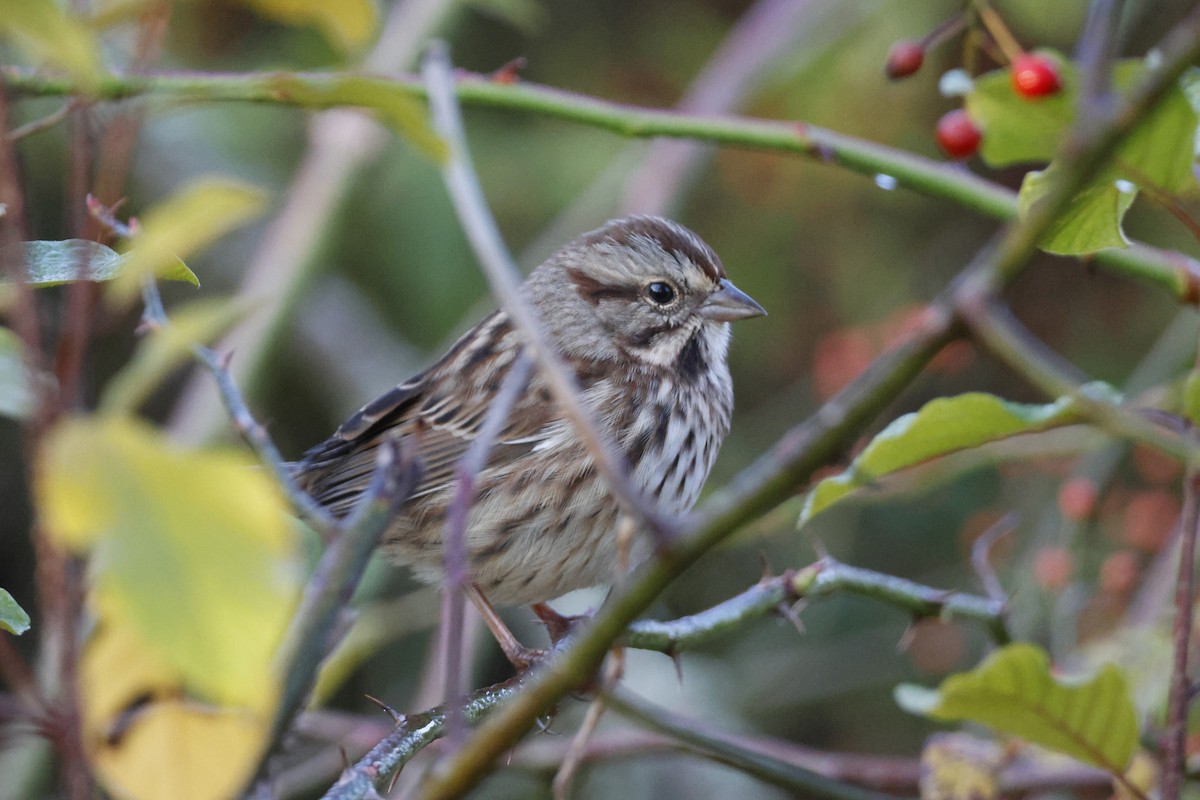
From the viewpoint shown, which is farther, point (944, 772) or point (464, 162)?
point (944, 772)

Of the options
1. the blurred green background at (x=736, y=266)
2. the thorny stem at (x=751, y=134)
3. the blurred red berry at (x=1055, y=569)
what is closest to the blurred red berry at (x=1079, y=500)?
the blurred red berry at (x=1055, y=569)

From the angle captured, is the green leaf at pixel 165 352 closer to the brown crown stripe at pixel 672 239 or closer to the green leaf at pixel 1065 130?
the green leaf at pixel 1065 130

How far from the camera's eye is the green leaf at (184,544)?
69 cm

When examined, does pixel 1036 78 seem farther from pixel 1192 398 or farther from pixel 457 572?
pixel 457 572

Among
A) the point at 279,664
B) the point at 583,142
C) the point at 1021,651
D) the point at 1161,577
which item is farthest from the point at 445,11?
the point at 279,664

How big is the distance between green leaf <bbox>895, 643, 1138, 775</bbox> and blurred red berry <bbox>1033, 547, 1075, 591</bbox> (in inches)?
55.1

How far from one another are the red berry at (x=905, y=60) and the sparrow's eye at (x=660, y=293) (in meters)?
0.94

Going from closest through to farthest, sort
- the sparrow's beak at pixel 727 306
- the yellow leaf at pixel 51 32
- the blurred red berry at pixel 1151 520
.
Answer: the yellow leaf at pixel 51 32
the sparrow's beak at pixel 727 306
the blurred red berry at pixel 1151 520

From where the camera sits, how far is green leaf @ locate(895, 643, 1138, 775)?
1.40 meters

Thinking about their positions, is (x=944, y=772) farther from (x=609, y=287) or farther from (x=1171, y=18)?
(x=1171, y=18)

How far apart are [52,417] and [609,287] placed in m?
2.41

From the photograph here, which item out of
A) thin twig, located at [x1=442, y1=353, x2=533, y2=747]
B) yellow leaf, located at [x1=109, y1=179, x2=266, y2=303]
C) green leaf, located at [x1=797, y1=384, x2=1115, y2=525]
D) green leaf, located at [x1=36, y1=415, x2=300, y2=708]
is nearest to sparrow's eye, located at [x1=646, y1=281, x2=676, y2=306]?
green leaf, located at [x1=797, y1=384, x2=1115, y2=525]

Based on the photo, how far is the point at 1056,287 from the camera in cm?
438

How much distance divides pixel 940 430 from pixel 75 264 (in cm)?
86
